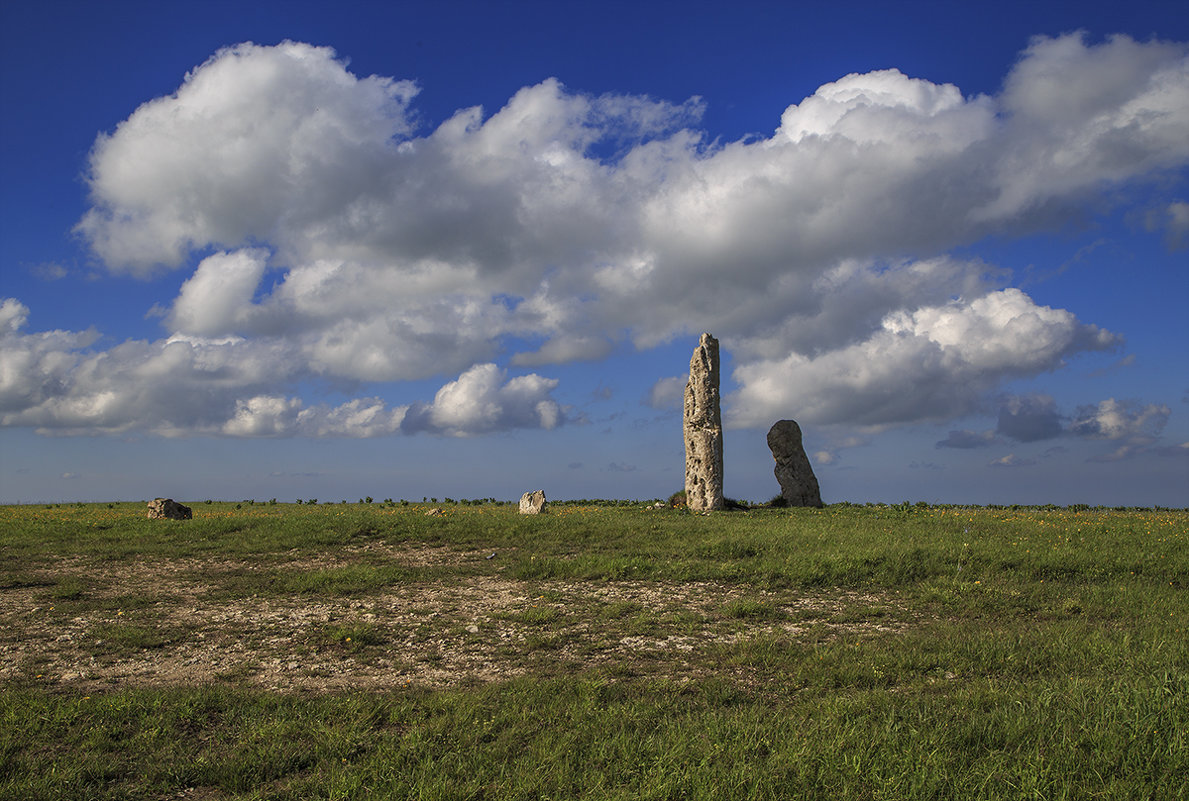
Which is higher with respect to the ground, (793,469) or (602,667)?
(793,469)

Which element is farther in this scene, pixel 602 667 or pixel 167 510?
pixel 167 510

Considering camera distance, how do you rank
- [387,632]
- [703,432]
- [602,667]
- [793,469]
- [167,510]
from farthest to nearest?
[793,469] → [703,432] → [167,510] → [387,632] → [602,667]

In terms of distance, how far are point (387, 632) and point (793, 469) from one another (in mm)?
20253

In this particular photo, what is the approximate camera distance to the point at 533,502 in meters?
23.8

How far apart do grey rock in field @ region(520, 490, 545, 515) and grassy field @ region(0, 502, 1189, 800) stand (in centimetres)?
571

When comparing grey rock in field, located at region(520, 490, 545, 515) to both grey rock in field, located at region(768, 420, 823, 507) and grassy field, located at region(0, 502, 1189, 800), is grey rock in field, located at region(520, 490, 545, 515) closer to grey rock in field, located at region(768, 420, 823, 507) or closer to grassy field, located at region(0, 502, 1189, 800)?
grassy field, located at region(0, 502, 1189, 800)

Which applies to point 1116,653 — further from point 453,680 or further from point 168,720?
point 168,720

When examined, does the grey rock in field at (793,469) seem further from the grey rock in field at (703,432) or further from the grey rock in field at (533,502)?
the grey rock in field at (533,502)

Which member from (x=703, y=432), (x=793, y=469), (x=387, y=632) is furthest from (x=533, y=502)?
(x=387, y=632)

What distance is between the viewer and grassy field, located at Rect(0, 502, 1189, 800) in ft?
19.6

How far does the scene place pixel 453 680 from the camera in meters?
8.54

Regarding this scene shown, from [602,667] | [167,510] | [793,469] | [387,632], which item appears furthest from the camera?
[793,469]

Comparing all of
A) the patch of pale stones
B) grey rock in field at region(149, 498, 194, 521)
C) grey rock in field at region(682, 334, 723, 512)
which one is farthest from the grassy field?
grey rock in field at region(682, 334, 723, 512)

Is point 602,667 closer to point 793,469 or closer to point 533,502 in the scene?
point 533,502
